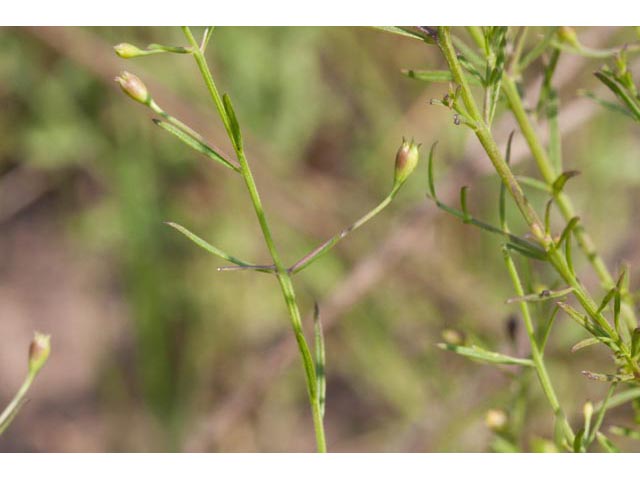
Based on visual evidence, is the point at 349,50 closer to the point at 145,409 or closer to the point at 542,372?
the point at 145,409

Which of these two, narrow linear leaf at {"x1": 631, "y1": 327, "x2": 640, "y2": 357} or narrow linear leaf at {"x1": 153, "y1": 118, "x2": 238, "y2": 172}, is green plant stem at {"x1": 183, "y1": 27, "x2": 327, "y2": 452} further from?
narrow linear leaf at {"x1": 631, "y1": 327, "x2": 640, "y2": 357}

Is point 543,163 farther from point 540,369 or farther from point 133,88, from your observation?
point 133,88

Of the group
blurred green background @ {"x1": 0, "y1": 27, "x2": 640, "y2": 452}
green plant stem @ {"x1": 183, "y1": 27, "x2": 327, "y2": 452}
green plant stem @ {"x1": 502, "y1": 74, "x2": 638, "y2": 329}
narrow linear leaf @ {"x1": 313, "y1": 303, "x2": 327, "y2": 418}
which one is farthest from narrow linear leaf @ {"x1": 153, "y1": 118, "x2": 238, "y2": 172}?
blurred green background @ {"x1": 0, "y1": 27, "x2": 640, "y2": 452}

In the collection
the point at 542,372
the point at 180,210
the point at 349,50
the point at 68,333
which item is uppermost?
the point at 542,372

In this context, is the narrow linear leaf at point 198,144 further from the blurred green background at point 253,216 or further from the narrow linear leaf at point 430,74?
the blurred green background at point 253,216

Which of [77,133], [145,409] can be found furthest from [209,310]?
[77,133]

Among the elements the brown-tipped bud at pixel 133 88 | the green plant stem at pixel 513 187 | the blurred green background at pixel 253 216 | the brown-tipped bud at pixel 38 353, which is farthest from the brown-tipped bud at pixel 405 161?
the blurred green background at pixel 253 216

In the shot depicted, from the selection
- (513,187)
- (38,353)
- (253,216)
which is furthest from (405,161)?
(253,216)
